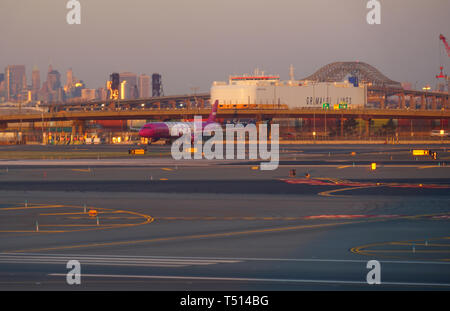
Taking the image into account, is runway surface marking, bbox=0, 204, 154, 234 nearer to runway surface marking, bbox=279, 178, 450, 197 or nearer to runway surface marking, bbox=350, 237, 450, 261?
runway surface marking, bbox=350, 237, 450, 261

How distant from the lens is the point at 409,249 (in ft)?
75.1

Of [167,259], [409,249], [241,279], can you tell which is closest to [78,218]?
[167,259]

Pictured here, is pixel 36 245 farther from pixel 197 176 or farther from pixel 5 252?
pixel 197 176

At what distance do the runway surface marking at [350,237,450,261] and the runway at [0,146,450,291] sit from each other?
0.05 metres

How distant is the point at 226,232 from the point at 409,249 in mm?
8039

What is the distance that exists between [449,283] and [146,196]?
85.3ft

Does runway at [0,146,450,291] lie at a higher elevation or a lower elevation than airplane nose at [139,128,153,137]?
lower

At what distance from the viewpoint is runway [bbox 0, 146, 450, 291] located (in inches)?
728

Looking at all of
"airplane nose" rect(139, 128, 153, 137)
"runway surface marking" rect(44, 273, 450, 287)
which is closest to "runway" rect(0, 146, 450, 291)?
"runway surface marking" rect(44, 273, 450, 287)

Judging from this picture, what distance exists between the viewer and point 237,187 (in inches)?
1829

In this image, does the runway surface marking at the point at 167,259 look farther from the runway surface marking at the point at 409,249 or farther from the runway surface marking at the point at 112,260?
the runway surface marking at the point at 409,249

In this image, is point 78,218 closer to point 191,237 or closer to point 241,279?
point 191,237

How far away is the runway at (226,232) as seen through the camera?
18484 mm

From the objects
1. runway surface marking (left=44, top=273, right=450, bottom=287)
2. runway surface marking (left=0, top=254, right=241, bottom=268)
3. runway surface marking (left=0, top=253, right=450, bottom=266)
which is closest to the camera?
runway surface marking (left=44, top=273, right=450, bottom=287)
